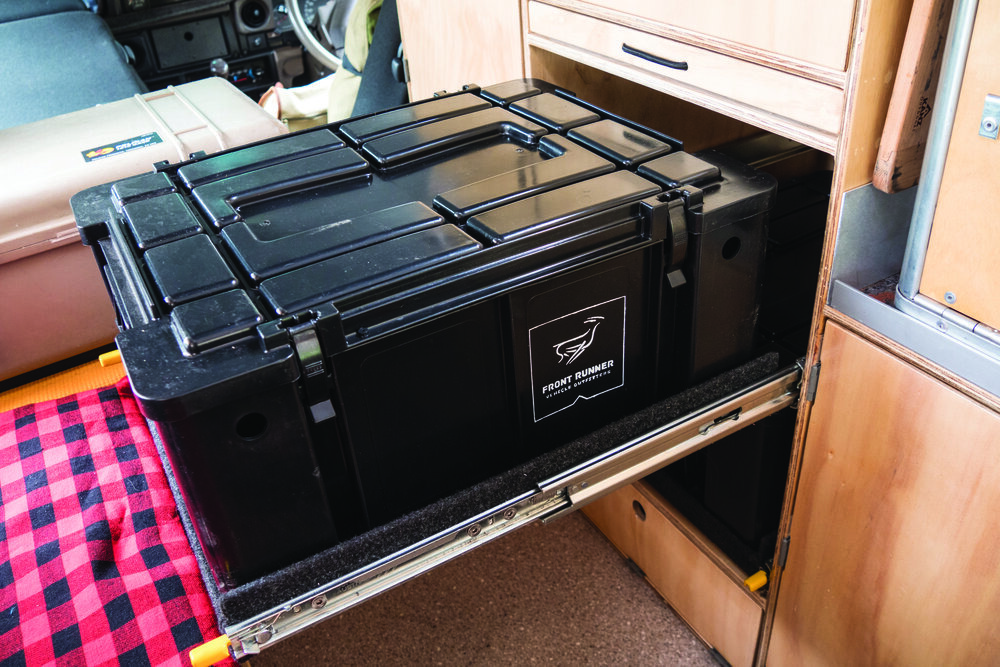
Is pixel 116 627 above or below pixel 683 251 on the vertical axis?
below

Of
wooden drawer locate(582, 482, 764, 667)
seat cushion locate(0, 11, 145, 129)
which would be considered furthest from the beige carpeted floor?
seat cushion locate(0, 11, 145, 129)

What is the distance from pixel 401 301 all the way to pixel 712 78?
50cm

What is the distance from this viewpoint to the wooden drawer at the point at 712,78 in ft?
2.87

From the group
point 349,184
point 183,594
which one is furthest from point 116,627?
point 349,184

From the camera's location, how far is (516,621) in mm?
1540

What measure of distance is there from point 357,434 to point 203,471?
16 cm

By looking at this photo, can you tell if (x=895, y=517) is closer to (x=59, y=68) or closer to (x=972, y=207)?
(x=972, y=207)

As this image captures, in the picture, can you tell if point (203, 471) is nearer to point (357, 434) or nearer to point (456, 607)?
point (357, 434)

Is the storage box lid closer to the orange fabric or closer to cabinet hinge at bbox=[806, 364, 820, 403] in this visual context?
cabinet hinge at bbox=[806, 364, 820, 403]

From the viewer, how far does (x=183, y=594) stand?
3.73ft

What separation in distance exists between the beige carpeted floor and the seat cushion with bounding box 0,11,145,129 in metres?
1.51

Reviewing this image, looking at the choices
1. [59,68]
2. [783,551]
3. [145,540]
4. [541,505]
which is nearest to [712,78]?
[541,505]

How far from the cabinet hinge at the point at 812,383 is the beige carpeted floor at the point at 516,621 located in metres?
0.66

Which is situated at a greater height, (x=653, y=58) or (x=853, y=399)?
(x=653, y=58)
